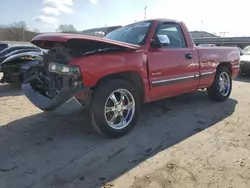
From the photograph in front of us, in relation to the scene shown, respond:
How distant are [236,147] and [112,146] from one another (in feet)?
5.82

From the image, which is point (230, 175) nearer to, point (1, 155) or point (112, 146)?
point (112, 146)

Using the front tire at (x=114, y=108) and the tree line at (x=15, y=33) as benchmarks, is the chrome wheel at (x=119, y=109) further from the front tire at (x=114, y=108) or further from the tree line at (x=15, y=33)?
the tree line at (x=15, y=33)

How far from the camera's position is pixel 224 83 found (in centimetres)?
686

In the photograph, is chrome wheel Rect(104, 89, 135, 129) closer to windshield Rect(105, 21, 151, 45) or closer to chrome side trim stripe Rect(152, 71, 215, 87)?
chrome side trim stripe Rect(152, 71, 215, 87)

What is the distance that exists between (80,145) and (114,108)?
2.49 ft

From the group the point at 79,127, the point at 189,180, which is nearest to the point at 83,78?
the point at 79,127

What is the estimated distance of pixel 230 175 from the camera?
3.22 metres

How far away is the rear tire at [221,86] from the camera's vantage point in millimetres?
6500

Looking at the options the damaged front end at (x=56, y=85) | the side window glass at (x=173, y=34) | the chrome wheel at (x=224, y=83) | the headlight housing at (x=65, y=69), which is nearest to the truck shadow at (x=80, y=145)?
the damaged front end at (x=56, y=85)

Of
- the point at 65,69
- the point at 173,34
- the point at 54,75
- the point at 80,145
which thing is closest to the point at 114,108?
the point at 80,145

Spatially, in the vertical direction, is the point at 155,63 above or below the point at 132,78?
above

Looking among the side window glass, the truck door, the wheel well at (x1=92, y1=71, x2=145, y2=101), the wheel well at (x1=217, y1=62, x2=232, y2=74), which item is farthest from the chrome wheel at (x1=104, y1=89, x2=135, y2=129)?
the wheel well at (x1=217, y1=62, x2=232, y2=74)

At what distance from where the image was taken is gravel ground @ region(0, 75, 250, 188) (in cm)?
313

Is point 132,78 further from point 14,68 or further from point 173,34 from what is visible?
point 14,68
